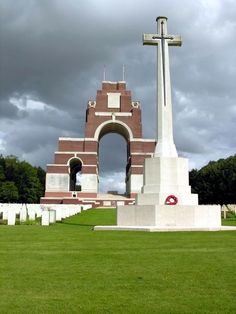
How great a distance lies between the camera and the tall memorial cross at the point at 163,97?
557 inches

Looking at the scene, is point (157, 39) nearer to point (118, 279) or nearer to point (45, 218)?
point (45, 218)

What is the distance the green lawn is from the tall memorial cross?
22.5 ft

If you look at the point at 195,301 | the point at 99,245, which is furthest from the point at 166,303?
the point at 99,245

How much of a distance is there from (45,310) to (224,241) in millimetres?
5813

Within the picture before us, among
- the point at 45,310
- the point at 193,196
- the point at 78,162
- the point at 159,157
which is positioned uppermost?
the point at 78,162

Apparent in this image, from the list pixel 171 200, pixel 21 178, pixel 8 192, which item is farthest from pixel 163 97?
pixel 21 178

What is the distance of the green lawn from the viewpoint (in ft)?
12.2

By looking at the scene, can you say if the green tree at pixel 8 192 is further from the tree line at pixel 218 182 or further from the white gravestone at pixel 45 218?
the white gravestone at pixel 45 218

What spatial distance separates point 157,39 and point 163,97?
2.41 meters

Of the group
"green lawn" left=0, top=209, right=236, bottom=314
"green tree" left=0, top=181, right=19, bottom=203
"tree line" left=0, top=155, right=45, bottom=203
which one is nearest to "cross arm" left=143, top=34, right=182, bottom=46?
"green lawn" left=0, top=209, right=236, bottom=314

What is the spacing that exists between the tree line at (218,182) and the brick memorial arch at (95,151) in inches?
364

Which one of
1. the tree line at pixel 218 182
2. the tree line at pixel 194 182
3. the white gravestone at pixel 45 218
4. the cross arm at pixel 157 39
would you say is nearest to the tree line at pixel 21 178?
the tree line at pixel 194 182

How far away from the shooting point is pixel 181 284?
4473 mm

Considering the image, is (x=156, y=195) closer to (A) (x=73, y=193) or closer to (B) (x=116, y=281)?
(B) (x=116, y=281)
